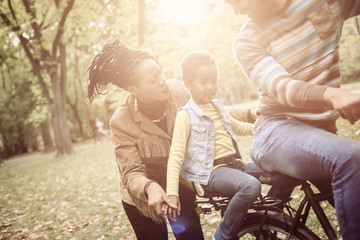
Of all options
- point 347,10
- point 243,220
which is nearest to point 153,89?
point 243,220

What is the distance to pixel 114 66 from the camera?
2611mm

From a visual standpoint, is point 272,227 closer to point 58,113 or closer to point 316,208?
point 316,208

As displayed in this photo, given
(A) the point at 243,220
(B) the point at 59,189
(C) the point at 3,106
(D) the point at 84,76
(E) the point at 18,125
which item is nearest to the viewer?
(A) the point at 243,220

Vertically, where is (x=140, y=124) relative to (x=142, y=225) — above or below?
above

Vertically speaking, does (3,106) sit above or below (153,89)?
above

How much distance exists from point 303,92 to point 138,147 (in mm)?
1535

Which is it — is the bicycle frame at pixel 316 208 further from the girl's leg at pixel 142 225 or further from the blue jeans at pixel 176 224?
the girl's leg at pixel 142 225

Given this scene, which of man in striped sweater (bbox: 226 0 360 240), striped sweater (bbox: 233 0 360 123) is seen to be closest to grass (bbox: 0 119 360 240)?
man in striped sweater (bbox: 226 0 360 240)

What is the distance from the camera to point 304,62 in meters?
1.65

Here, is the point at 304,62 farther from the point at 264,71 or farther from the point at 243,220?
the point at 243,220

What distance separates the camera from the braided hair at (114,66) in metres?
2.58

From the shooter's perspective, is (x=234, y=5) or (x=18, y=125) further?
(x=18, y=125)

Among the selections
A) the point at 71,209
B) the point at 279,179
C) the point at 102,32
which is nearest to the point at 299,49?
the point at 279,179

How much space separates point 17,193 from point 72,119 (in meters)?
31.7
